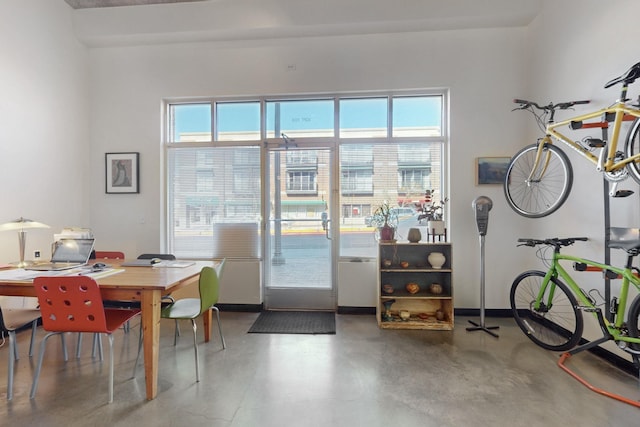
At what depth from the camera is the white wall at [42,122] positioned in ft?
9.62

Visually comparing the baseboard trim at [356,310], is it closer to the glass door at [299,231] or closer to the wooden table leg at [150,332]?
the glass door at [299,231]

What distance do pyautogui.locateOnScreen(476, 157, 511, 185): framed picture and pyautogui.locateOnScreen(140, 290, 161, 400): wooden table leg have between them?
3.56 metres

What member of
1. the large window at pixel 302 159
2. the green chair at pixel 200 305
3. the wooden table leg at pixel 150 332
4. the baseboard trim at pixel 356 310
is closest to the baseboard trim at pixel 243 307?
the large window at pixel 302 159

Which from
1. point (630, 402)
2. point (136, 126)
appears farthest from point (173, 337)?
point (630, 402)

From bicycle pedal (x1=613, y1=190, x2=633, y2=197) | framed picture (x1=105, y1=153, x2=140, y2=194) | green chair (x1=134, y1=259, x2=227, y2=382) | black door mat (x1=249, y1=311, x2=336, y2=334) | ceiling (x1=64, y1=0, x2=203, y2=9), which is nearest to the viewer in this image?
bicycle pedal (x1=613, y1=190, x2=633, y2=197)

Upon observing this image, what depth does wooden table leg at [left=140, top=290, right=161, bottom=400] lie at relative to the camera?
187cm

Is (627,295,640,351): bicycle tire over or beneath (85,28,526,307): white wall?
beneath

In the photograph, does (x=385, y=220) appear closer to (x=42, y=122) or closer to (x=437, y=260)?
(x=437, y=260)

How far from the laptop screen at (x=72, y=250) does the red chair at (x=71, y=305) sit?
32.1 inches

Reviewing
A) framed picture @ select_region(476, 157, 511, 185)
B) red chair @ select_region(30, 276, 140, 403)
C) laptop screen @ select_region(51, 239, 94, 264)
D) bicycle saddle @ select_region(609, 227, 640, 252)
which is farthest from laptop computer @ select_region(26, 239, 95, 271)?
bicycle saddle @ select_region(609, 227, 640, 252)

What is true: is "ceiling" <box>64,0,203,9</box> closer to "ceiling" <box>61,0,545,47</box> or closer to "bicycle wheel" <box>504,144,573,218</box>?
"ceiling" <box>61,0,545,47</box>

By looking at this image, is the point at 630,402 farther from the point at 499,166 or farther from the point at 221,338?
the point at 221,338

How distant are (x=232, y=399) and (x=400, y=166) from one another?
3032mm

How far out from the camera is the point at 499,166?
3.39 m
